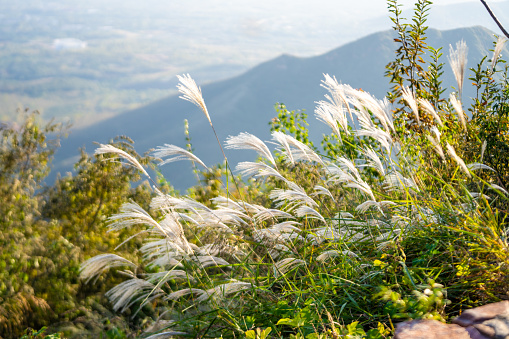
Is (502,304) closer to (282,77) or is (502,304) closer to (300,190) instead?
(300,190)

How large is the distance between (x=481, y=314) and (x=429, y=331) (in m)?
0.27

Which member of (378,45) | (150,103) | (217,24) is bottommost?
(150,103)

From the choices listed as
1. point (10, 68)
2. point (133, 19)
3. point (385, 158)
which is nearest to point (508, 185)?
point (385, 158)

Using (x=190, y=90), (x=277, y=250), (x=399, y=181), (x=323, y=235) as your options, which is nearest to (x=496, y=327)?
(x=323, y=235)

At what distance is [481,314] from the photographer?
166 centimetres

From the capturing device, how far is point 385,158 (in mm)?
2895

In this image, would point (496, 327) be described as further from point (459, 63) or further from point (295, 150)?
point (459, 63)

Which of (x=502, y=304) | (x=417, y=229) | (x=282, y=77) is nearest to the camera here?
(x=502, y=304)

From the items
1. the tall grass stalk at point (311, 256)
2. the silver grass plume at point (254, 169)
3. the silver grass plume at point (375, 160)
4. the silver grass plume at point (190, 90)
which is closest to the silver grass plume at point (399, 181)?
the tall grass stalk at point (311, 256)

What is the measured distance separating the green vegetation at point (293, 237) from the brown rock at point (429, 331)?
0.07 meters

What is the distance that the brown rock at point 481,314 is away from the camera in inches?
64.5

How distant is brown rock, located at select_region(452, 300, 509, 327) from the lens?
5.37ft

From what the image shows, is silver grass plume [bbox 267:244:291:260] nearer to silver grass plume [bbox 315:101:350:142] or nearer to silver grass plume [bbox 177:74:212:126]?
silver grass plume [bbox 315:101:350:142]

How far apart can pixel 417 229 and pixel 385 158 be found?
75 cm
